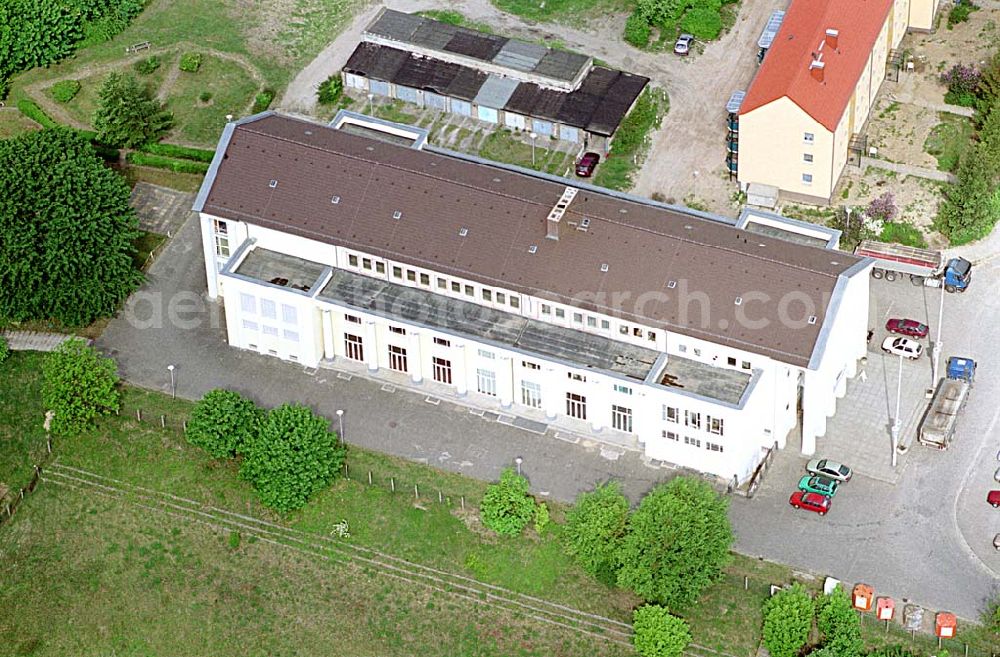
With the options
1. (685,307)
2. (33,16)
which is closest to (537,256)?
(685,307)

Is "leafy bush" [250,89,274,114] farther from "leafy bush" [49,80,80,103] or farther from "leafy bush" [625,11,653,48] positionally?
"leafy bush" [625,11,653,48]

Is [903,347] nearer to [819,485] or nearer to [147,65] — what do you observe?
[819,485]

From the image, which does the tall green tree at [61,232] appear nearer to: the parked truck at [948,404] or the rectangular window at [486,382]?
the rectangular window at [486,382]

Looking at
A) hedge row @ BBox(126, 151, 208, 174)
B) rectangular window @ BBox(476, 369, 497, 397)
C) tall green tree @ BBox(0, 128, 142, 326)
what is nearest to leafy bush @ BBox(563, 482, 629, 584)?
rectangular window @ BBox(476, 369, 497, 397)

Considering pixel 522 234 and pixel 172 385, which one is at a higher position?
pixel 522 234

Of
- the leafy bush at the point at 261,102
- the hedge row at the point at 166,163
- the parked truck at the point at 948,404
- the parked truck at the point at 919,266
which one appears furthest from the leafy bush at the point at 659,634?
the leafy bush at the point at 261,102

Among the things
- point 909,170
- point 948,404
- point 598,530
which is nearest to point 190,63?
point 909,170
